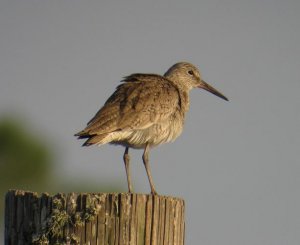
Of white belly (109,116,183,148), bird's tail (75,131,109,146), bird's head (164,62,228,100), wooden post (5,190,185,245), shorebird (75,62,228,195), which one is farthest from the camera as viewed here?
bird's head (164,62,228,100)

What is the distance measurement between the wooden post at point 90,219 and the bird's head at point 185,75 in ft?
27.3

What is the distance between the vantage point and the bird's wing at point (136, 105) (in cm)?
1195

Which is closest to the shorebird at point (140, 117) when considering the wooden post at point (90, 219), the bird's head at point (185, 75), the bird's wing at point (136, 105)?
the bird's wing at point (136, 105)

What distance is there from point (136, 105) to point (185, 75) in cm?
361

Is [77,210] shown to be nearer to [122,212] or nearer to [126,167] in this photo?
[122,212]

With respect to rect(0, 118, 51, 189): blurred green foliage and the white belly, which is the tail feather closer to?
the white belly

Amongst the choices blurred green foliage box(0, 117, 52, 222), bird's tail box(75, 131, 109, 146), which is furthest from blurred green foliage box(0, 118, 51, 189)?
bird's tail box(75, 131, 109, 146)

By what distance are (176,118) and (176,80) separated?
2437 millimetres

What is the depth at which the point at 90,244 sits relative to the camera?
715 cm

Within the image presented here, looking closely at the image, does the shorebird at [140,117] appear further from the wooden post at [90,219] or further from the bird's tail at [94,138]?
the wooden post at [90,219]

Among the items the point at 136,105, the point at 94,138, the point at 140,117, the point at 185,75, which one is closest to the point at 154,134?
the point at 140,117

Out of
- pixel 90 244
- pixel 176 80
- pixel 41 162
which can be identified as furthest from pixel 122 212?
pixel 41 162

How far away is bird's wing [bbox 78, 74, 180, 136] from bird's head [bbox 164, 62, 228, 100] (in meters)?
2.06

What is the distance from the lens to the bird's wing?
1195 cm
